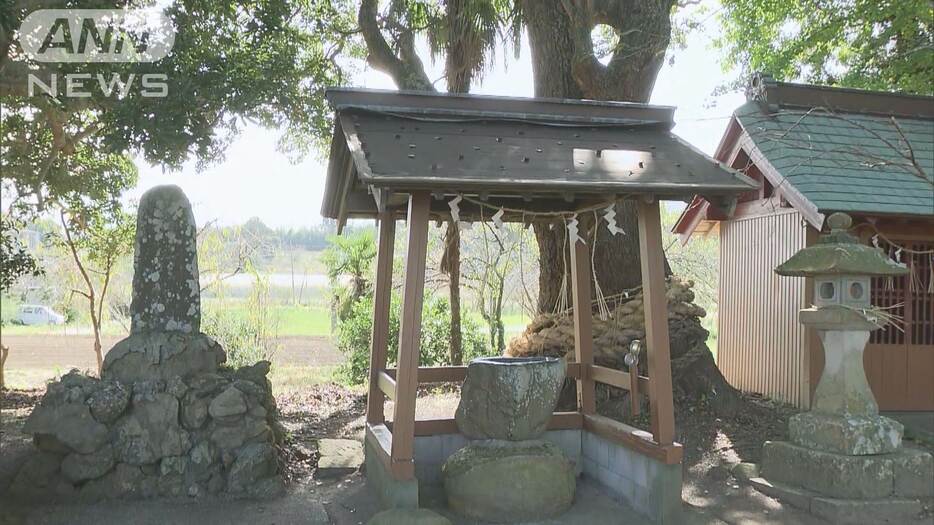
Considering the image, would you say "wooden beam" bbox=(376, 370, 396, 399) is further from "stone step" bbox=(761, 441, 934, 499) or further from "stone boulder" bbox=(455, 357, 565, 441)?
"stone step" bbox=(761, 441, 934, 499)

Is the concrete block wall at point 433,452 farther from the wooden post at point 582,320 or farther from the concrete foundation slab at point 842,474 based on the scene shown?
the concrete foundation slab at point 842,474

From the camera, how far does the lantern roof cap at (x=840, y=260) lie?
6.24 m

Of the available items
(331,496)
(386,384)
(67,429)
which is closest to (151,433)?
(67,429)

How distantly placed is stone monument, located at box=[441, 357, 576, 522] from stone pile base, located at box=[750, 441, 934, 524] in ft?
6.97

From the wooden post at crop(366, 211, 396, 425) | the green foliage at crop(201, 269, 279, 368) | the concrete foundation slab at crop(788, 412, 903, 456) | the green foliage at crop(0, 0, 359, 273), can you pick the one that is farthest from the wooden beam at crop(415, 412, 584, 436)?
the green foliage at crop(201, 269, 279, 368)

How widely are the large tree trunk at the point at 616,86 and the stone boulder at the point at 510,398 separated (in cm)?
288

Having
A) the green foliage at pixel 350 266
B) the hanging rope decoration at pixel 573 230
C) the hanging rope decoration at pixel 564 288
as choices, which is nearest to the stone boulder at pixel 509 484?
the hanging rope decoration at pixel 573 230

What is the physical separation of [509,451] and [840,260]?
136 inches

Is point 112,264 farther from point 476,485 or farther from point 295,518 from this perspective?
point 476,485

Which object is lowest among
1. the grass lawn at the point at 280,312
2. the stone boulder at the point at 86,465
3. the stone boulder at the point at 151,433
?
the stone boulder at the point at 86,465

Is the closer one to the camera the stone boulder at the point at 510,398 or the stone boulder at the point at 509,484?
the stone boulder at the point at 509,484

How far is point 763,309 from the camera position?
10.0 m

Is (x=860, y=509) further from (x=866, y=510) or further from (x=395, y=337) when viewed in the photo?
(x=395, y=337)

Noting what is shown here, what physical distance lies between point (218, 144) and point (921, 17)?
1171 cm
